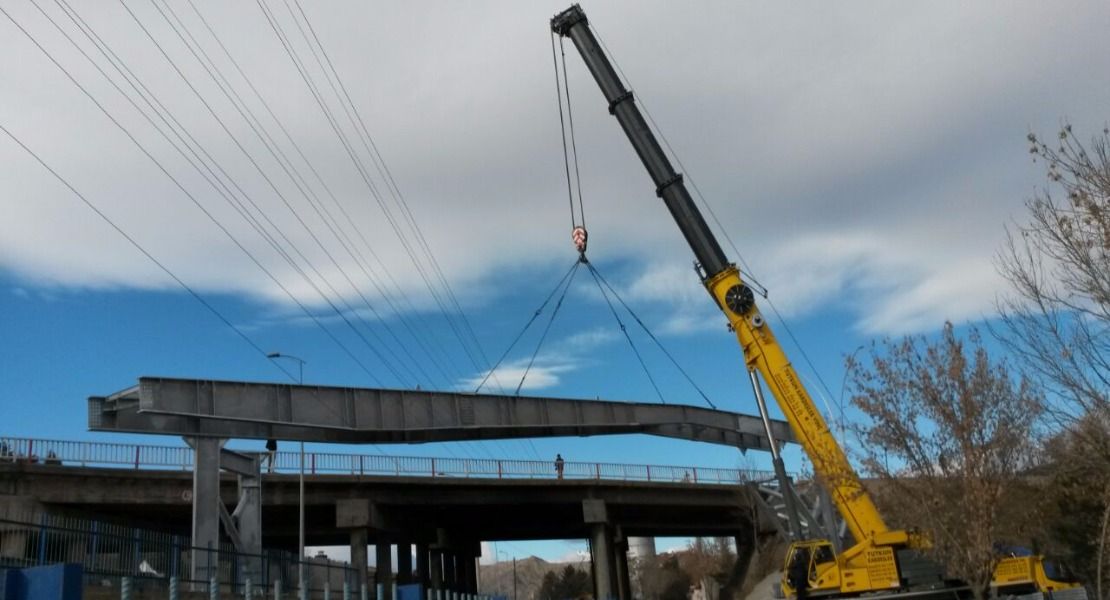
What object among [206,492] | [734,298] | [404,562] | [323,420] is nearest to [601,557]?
[404,562]

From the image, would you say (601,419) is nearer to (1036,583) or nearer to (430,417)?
(430,417)

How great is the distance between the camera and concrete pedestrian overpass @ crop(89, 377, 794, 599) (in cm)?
2744

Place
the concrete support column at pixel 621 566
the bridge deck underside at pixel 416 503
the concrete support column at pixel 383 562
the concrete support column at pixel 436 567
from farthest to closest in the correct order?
1. the concrete support column at pixel 621 566
2. the concrete support column at pixel 436 567
3. the concrete support column at pixel 383 562
4. the bridge deck underside at pixel 416 503

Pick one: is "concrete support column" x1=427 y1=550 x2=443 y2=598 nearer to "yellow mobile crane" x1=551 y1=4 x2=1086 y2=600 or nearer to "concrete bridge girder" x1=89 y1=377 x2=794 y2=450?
"concrete bridge girder" x1=89 y1=377 x2=794 y2=450

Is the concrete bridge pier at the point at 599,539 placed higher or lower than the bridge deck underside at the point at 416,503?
lower

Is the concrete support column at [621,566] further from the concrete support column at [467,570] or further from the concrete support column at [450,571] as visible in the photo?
the concrete support column at [450,571]

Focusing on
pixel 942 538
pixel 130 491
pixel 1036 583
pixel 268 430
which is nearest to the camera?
pixel 942 538

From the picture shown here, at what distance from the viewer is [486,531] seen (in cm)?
7281

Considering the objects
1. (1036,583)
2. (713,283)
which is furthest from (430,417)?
(1036,583)

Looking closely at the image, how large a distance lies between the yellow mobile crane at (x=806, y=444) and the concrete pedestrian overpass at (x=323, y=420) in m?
1.84

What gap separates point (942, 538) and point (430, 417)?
20.1 m

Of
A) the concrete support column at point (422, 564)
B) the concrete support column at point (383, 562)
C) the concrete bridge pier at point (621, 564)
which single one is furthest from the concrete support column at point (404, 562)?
the concrete bridge pier at point (621, 564)

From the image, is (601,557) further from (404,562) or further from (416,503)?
(404,562)

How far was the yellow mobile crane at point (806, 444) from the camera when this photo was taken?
2134 cm
